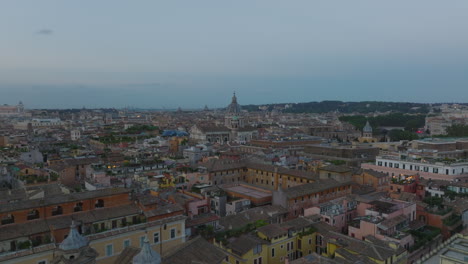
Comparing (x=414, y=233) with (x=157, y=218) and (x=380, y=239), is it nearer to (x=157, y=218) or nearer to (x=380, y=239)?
(x=380, y=239)

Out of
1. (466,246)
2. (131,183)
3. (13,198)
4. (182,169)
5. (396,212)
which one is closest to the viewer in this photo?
(466,246)

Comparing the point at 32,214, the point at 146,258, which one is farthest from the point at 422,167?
the point at 32,214

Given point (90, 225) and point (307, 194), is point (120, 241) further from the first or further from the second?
point (307, 194)

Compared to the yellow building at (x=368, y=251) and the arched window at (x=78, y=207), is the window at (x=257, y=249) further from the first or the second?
the arched window at (x=78, y=207)

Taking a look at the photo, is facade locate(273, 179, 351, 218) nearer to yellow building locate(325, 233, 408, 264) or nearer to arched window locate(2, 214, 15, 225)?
yellow building locate(325, 233, 408, 264)

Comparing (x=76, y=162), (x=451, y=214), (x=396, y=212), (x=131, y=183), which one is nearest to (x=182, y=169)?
(x=131, y=183)

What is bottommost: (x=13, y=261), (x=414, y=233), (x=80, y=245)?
(x=414, y=233)

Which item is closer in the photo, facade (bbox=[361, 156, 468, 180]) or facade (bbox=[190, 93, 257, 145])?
facade (bbox=[361, 156, 468, 180])

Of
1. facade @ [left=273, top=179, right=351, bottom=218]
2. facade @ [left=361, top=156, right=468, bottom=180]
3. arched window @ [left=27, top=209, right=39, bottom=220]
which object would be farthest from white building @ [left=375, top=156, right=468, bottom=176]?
arched window @ [left=27, top=209, right=39, bottom=220]
